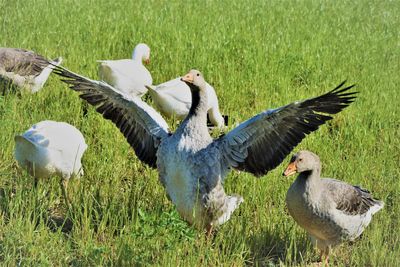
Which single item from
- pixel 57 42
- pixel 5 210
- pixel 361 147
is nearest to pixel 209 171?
pixel 5 210

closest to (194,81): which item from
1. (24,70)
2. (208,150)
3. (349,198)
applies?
(208,150)

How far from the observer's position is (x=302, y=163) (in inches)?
216

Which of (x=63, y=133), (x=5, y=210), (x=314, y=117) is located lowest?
(x=5, y=210)

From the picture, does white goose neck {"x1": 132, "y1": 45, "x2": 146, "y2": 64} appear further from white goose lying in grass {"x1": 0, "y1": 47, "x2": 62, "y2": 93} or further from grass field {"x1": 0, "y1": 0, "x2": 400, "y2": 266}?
white goose lying in grass {"x1": 0, "y1": 47, "x2": 62, "y2": 93}

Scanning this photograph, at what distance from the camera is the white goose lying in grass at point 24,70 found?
8750 millimetres

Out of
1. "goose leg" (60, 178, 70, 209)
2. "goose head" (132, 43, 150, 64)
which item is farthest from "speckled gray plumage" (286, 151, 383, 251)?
"goose head" (132, 43, 150, 64)

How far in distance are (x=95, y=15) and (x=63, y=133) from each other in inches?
262

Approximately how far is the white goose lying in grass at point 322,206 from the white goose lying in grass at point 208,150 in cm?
28

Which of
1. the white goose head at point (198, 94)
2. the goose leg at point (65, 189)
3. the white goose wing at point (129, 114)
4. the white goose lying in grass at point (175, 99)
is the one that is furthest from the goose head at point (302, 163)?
the white goose lying in grass at point (175, 99)

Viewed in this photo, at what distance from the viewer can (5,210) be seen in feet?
19.1

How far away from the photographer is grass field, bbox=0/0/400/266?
5.20m

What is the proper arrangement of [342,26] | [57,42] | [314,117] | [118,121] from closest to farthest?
[314,117]
[118,121]
[57,42]
[342,26]

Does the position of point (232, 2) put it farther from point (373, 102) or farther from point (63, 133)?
point (63, 133)

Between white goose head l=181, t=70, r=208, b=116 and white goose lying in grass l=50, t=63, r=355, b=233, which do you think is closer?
white goose lying in grass l=50, t=63, r=355, b=233
